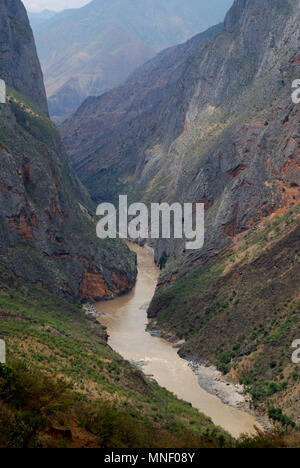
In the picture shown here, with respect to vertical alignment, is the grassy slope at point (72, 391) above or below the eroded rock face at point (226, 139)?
below

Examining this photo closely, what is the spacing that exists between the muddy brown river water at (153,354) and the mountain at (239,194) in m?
1.59

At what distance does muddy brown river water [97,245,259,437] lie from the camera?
1535 inches

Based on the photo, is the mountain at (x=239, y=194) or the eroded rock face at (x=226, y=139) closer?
the mountain at (x=239, y=194)

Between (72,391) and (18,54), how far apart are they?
73.9 metres

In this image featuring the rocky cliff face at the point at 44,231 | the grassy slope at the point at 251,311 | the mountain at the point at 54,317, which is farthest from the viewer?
the rocky cliff face at the point at 44,231

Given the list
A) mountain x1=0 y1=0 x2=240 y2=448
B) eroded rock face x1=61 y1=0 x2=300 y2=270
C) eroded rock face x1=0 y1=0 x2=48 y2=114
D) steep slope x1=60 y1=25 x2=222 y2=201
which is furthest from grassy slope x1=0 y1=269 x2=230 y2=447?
steep slope x1=60 y1=25 x2=222 y2=201

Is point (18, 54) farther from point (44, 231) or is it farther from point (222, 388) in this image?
point (222, 388)

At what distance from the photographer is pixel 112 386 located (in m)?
35.5

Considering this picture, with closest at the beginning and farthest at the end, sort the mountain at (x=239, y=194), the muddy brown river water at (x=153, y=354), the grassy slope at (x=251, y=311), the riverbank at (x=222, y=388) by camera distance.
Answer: the riverbank at (x=222, y=388) → the muddy brown river water at (x=153, y=354) → the grassy slope at (x=251, y=311) → the mountain at (x=239, y=194)

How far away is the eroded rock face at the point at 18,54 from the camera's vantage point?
89250 mm

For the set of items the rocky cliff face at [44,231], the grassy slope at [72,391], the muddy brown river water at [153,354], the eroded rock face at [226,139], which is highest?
the eroded rock face at [226,139]

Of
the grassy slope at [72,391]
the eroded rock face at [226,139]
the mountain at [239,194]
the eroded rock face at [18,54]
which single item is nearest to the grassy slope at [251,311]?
the mountain at [239,194]

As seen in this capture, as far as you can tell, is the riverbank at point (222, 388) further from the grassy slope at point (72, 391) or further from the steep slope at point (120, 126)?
the steep slope at point (120, 126)

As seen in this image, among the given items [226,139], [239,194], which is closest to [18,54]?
[226,139]
